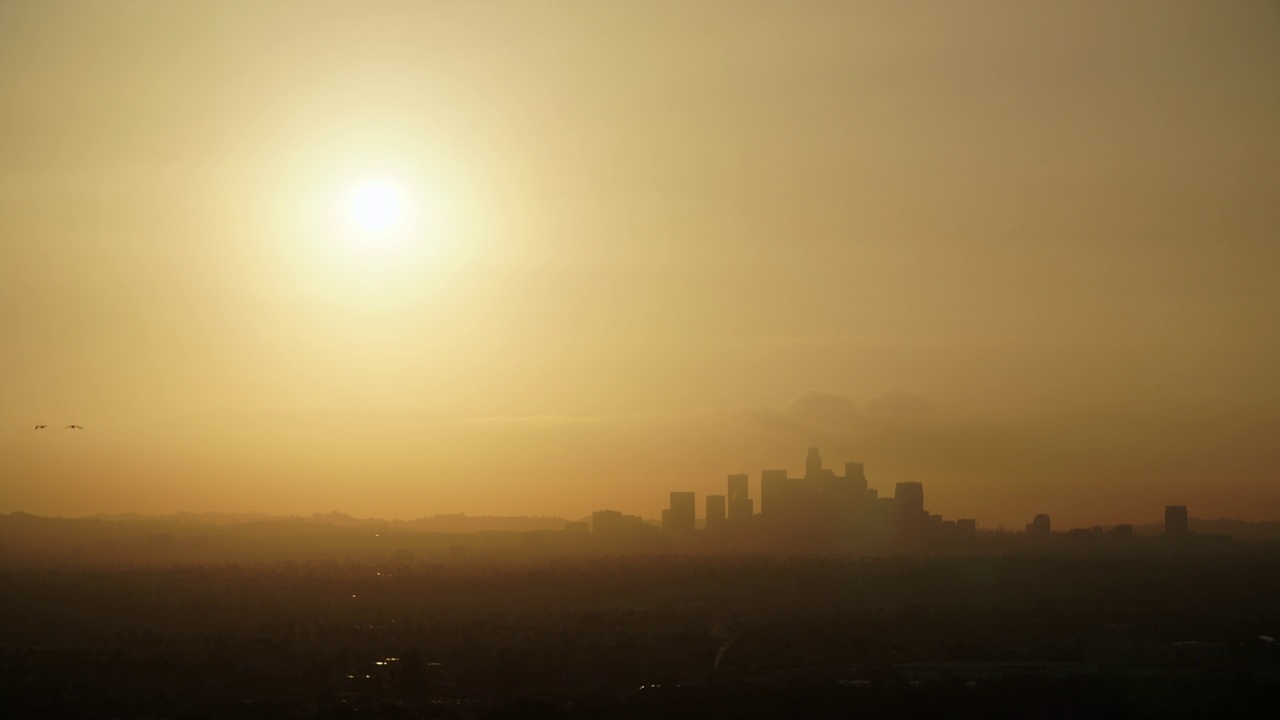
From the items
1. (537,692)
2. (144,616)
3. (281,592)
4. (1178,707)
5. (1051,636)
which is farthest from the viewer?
(281,592)

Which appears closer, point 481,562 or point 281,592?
point 281,592

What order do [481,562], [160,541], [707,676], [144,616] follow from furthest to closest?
[160,541] < [481,562] < [144,616] < [707,676]

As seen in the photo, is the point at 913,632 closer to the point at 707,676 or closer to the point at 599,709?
the point at 707,676

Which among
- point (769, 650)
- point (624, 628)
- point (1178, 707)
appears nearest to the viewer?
point (1178, 707)

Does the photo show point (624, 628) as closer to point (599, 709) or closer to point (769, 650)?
point (769, 650)

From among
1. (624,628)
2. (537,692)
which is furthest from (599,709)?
(624,628)

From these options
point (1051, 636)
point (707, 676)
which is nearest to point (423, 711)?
point (707, 676)
